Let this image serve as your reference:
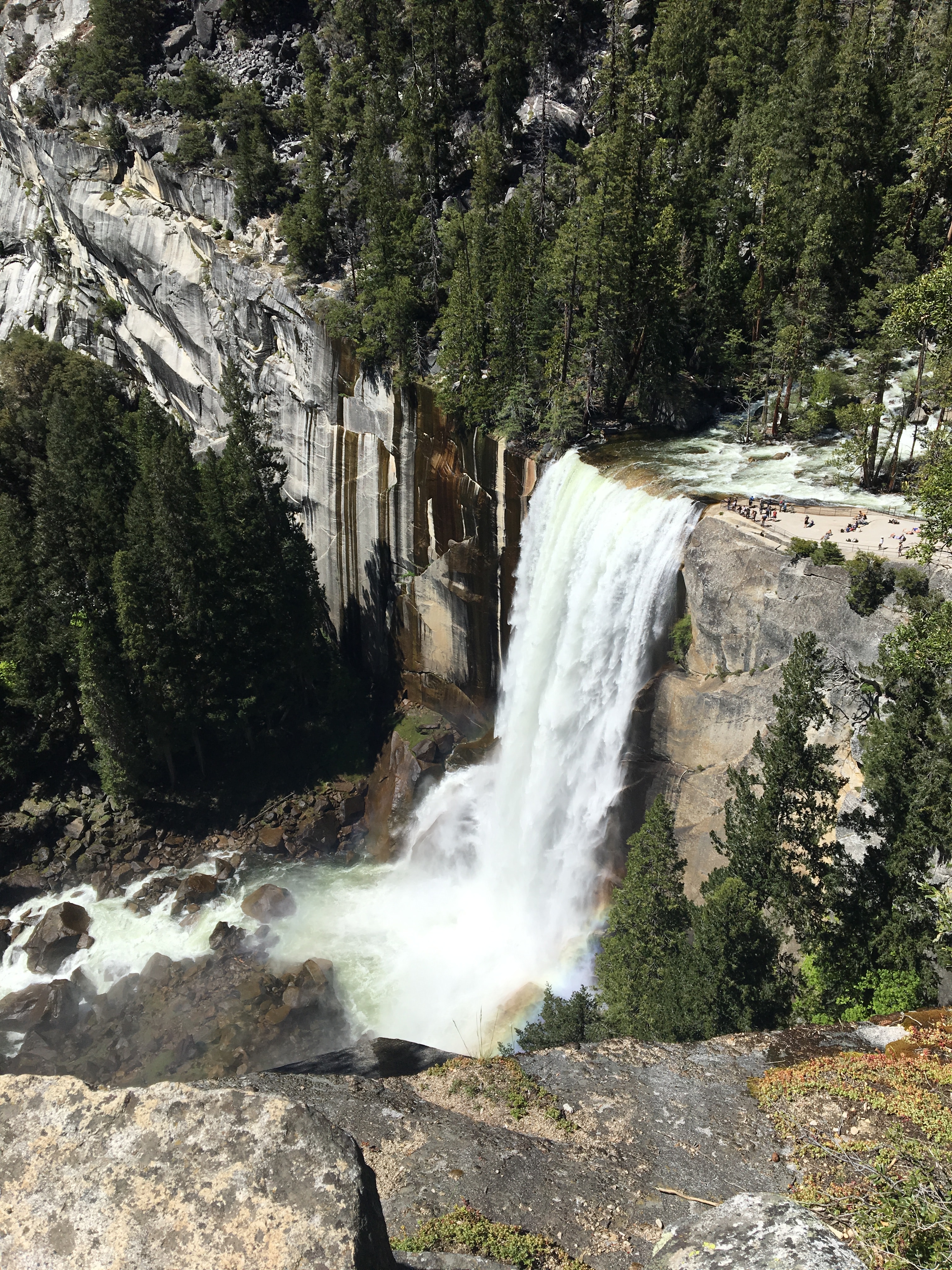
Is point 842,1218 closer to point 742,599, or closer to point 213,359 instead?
point 742,599

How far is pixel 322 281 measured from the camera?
153 ft

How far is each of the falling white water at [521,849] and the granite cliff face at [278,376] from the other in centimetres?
418

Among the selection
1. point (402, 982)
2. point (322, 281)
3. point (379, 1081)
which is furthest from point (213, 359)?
point (379, 1081)

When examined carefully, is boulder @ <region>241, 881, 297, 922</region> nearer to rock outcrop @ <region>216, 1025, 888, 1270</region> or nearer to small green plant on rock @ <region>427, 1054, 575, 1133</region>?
rock outcrop @ <region>216, 1025, 888, 1270</region>

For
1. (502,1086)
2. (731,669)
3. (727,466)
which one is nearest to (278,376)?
(727,466)

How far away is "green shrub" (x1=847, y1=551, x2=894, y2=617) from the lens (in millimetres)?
21156

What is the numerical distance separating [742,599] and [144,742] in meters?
27.6

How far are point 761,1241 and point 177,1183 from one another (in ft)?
17.4

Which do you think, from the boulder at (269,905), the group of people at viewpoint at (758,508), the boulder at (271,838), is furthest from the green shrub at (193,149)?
the boulder at (269,905)

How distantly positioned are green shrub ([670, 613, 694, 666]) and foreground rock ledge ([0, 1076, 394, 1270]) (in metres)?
21.3

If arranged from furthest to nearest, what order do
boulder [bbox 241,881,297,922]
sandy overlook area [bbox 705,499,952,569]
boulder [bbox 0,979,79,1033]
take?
boulder [bbox 241,881,297,922] < boulder [bbox 0,979,79,1033] < sandy overlook area [bbox 705,499,952,569]

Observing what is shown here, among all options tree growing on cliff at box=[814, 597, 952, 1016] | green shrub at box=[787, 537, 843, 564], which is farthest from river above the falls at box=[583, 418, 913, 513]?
tree growing on cliff at box=[814, 597, 952, 1016]

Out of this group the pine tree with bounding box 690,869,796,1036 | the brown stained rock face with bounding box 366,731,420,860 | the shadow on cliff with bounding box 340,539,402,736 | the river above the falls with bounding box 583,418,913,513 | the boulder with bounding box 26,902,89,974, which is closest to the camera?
the pine tree with bounding box 690,869,796,1036

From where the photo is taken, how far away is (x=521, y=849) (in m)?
32.8
